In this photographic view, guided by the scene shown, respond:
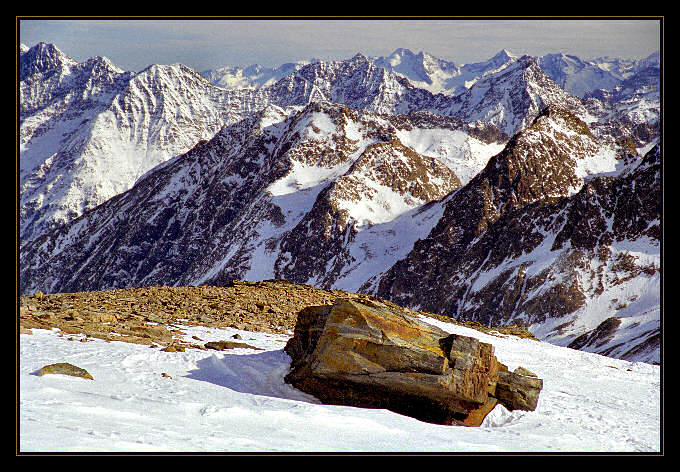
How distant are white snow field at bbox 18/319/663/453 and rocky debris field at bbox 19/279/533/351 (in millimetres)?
1117

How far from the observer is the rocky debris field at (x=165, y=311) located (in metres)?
23.0

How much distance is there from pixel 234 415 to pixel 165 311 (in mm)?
14158

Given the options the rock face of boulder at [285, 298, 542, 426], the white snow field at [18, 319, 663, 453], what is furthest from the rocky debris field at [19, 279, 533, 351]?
the rock face of boulder at [285, 298, 542, 426]

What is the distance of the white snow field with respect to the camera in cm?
1370

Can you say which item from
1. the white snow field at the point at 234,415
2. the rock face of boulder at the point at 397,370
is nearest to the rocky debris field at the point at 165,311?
the white snow field at the point at 234,415

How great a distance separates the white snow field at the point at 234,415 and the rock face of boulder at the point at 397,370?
0.84 metres

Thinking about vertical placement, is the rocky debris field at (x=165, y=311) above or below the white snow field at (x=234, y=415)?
above

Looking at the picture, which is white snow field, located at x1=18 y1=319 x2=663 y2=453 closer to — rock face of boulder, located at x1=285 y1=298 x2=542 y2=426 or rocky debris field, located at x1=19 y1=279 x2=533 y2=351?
rock face of boulder, located at x1=285 y1=298 x2=542 y2=426

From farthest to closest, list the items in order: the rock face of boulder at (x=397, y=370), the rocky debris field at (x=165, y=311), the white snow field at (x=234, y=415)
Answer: the rocky debris field at (x=165, y=311) < the rock face of boulder at (x=397, y=370) < the white snow field at (x=234, y=415)

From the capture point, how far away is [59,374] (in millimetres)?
17578

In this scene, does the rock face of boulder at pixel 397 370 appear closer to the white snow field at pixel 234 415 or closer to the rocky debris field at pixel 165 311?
the white snow field at pixel 234 415
